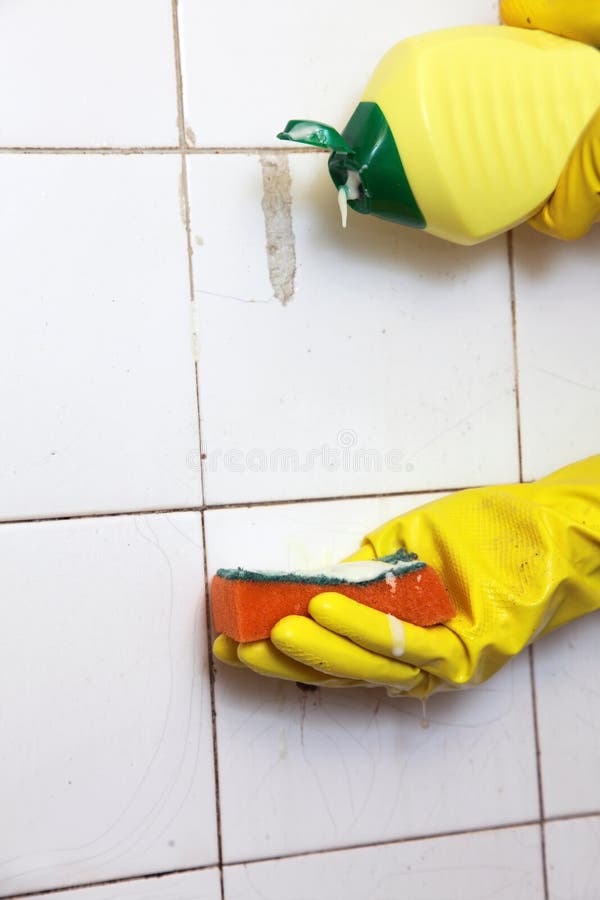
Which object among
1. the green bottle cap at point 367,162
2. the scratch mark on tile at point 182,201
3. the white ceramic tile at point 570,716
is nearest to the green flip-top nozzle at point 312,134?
the green bottle cap at point 367,162

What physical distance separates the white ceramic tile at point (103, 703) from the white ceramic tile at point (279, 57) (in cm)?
36

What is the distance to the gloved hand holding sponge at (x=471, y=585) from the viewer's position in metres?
Result: 0.71

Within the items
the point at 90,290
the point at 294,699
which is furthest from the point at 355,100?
the point at 294,699

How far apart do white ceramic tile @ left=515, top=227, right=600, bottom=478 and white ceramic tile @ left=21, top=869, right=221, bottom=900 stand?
476mm

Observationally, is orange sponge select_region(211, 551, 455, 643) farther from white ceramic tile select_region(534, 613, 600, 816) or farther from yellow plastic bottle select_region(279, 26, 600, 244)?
yellow plastic bottle select_region(279, 26, 600, 244)

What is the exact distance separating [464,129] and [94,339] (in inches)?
14.2

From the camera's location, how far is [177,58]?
2.64 ft

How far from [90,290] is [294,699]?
16.2 inches

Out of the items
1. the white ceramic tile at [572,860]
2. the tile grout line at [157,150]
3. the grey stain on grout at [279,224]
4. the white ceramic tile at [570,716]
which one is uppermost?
the tile grout line at [157,150]

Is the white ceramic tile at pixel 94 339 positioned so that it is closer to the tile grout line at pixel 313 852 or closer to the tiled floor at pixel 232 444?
the tiled floor at pixel 232 444

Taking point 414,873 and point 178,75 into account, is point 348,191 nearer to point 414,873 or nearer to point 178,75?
point 178,75

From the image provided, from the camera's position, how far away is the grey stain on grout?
32.3 inches

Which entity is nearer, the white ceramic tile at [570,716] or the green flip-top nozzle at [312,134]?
the green flip-top nozzle at [312,134]

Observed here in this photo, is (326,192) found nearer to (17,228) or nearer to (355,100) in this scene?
(355,100)
